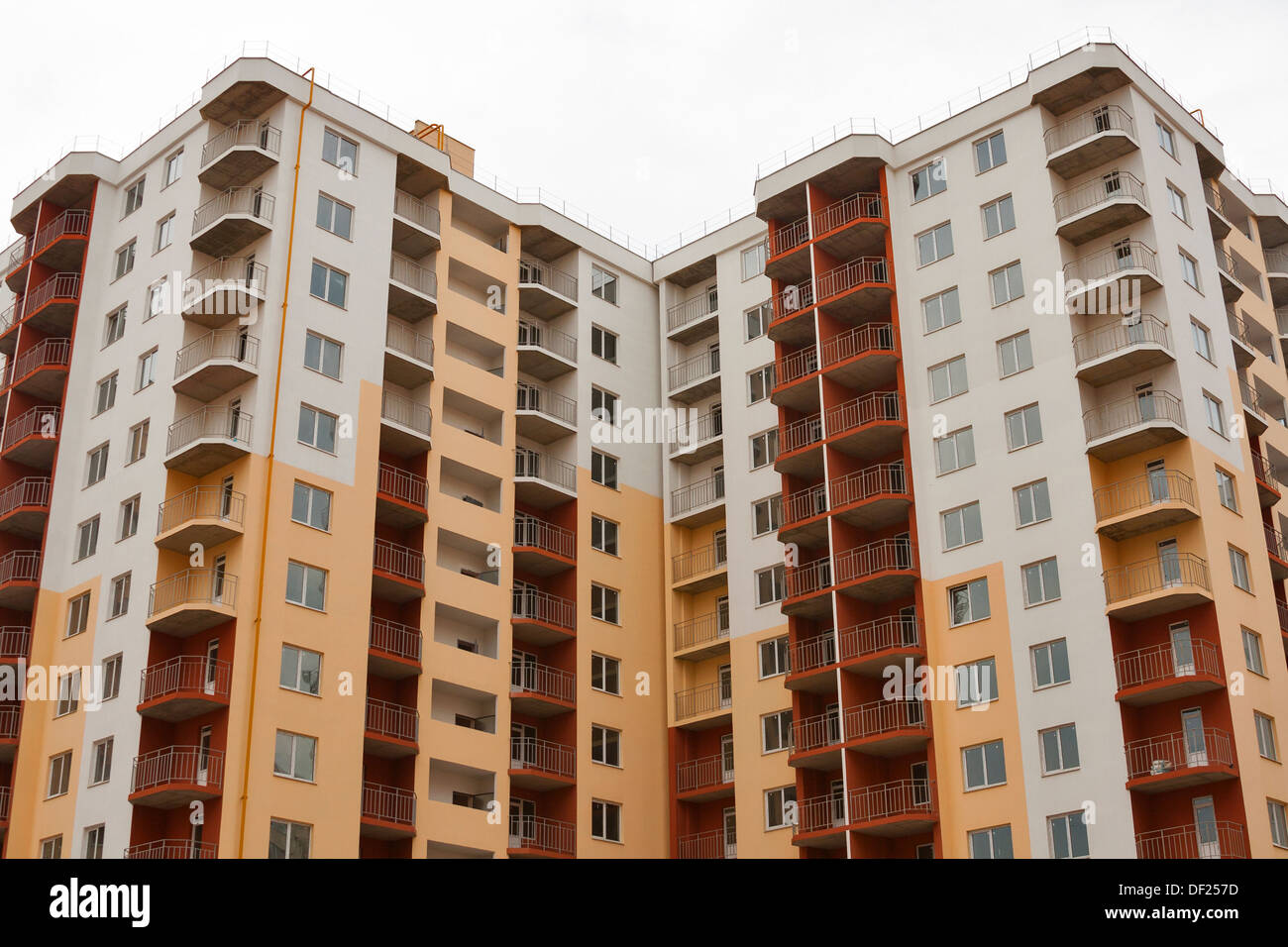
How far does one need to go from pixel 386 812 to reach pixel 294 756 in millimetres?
5030

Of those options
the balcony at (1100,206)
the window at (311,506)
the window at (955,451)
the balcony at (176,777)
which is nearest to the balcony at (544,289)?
the window at (311,506)

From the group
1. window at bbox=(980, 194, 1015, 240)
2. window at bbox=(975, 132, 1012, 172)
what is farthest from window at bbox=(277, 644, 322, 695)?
window at bbox=(975, 132, 1012, 172)

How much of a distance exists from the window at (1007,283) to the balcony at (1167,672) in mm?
15937

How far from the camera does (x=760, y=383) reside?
226 ft

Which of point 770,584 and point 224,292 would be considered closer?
point 224,292

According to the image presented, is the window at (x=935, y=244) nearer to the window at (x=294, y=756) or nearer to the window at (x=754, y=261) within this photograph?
the window at (x=754, y=261)

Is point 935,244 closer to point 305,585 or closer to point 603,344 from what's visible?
point 603,344

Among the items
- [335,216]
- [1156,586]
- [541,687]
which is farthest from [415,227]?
[1156,586]

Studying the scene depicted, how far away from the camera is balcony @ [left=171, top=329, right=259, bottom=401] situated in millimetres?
56094

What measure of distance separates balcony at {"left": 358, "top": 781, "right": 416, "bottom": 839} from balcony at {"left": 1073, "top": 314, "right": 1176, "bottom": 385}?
103ft

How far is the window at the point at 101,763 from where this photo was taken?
175ft

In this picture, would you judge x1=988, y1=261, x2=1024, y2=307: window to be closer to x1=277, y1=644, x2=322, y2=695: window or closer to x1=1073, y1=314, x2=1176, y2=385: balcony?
x1=1073, y1=314, x2=1176, y2=385: balcony
